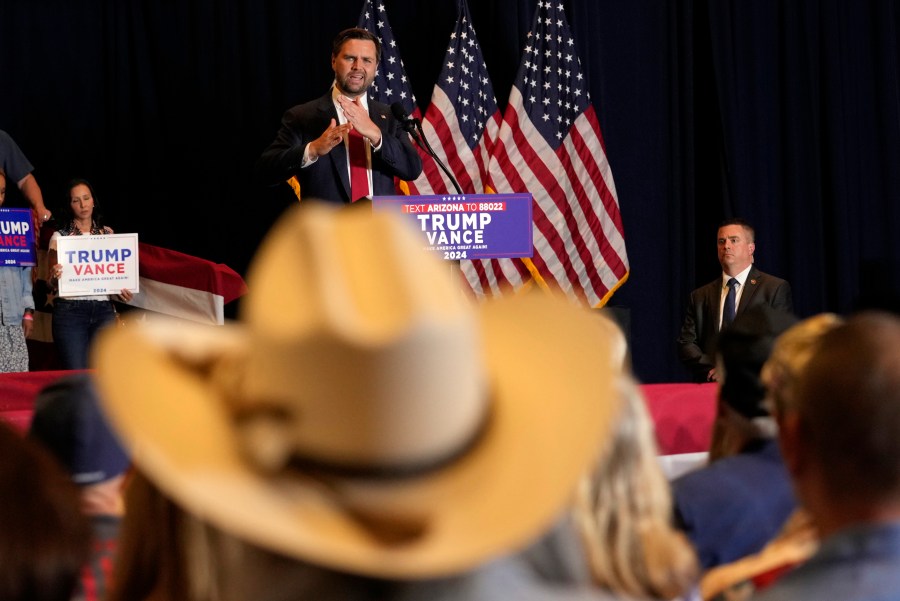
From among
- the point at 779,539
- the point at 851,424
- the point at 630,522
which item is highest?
the point at 851,424

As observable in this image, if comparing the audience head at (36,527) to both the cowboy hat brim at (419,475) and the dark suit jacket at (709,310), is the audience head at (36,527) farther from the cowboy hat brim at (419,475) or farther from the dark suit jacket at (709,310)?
the dark suit jacket at (709,310)

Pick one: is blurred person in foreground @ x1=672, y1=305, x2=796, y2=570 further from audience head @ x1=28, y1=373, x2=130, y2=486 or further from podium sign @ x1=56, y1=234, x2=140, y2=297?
podium sign @ x1=56, y1=234, x2=140, y2=297

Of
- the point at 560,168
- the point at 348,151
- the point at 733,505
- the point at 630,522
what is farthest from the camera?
the point at 560,168

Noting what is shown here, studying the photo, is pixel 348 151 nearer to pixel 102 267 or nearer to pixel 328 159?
pixel 328 159

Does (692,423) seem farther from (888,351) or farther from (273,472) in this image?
(273,472)

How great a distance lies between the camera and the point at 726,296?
672 cm

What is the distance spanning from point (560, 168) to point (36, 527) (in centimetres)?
661

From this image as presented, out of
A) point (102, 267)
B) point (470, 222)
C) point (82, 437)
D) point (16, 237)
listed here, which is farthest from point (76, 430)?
point (16, 237)

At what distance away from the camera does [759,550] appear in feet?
5.98

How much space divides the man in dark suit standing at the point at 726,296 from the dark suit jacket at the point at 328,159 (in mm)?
1952

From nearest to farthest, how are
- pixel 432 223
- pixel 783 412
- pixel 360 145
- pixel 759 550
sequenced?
pixel 783 412, pixel 759 550, pixel 432 223, pixel 360 145

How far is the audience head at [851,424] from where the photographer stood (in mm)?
1153

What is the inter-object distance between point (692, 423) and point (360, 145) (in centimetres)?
281

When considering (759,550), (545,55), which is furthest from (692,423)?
(545,55)
